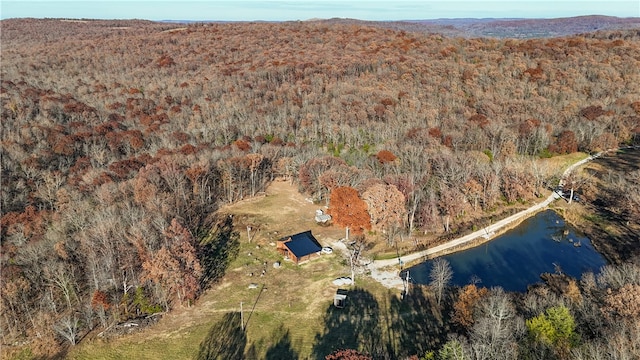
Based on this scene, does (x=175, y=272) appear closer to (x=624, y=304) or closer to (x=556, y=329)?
(x=556, y=329)

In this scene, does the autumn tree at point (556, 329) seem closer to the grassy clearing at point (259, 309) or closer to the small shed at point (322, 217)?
the grassy clearing at point (259, 309)

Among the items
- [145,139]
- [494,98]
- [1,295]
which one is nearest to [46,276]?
[1,295]

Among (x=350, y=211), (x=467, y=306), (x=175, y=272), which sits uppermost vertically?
(x=350, y=211)

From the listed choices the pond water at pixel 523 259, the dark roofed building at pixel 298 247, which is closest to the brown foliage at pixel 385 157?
the pond water at pixel 523 259

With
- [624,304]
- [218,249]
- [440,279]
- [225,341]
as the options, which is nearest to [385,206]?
[440,279]

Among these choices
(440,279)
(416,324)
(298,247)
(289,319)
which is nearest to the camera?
(416,324)

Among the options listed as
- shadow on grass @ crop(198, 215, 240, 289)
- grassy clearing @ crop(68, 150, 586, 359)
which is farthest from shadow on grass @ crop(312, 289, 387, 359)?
shadow on grass @ crop(198, 215, 240, 289)

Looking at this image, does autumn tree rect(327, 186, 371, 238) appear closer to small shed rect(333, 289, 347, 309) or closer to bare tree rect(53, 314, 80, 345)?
small shed rect(333, 289, 347, 309)
